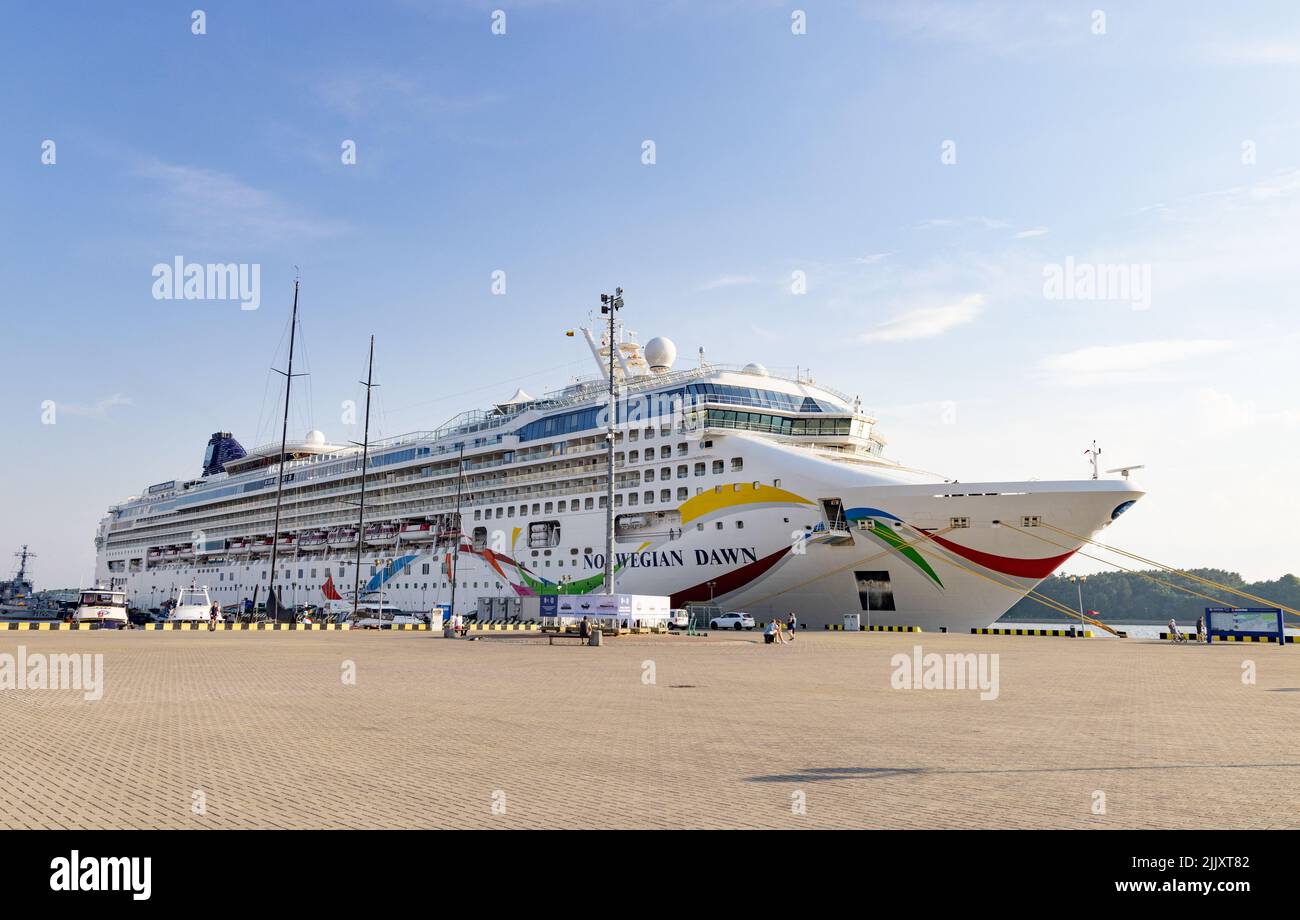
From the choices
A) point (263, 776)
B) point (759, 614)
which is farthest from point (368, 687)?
point (759, 614)

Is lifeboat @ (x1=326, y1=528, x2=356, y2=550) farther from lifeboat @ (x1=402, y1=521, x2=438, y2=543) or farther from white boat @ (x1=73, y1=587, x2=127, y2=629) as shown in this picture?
white boat @ (x1=73, y1=587, x2=127, y2=629)

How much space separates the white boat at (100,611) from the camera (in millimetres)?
48750

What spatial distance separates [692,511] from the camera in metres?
45.1

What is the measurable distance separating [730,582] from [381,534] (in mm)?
34832

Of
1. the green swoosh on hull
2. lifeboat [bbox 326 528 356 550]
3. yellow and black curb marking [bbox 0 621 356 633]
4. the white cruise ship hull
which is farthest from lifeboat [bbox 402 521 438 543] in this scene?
the green swoosh on hull

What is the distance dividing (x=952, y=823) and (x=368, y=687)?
13141mm

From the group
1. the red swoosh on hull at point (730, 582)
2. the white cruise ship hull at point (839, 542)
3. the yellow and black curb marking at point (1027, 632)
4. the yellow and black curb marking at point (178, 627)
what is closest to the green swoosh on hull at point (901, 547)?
the white cruise ship hull at point (839, 542)

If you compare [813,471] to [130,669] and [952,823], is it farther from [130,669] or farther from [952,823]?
[952,823]

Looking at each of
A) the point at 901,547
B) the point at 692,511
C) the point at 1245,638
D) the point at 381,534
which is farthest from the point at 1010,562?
the point at 381,534

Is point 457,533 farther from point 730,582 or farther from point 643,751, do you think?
point 643,751

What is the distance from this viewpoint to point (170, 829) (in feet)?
21.1

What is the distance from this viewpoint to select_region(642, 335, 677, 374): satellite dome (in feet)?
187

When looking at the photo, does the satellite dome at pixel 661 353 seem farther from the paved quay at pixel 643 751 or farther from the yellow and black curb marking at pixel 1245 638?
the paved quay at pixel 643 751
